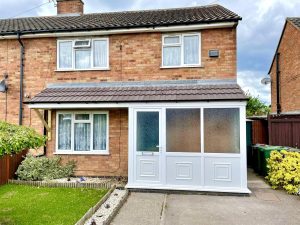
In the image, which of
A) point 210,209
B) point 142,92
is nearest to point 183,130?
point 142,92

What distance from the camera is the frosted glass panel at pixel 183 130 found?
25.4ft

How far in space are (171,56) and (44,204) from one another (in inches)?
254

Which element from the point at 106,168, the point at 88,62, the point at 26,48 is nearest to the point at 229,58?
the point at 88,62

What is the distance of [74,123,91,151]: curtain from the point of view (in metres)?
9.55

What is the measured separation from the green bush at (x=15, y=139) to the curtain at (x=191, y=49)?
619 centimetres

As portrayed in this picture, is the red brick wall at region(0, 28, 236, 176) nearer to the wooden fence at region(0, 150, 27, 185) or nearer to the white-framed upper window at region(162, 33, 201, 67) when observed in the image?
the white-framed upper window at region(162, 33, 201, 67)

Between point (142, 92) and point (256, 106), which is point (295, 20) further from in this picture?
point (256, 106)

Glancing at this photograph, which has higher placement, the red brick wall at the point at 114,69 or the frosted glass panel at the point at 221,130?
the red brick wall at the point at 114,69

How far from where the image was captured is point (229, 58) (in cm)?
912

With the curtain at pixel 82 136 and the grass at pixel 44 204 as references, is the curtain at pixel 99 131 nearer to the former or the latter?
the curtain at pixel 82 136

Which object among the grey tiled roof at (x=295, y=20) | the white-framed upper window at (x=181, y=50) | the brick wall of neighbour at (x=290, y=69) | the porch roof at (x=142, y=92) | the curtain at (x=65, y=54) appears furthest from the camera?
the grey tiled roof at (x=295, y=20)

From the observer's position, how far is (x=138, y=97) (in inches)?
325

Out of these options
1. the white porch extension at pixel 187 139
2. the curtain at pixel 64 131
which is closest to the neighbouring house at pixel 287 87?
the white porch extension at pixel 187 139

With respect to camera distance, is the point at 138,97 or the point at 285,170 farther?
→ the point at 138,97
